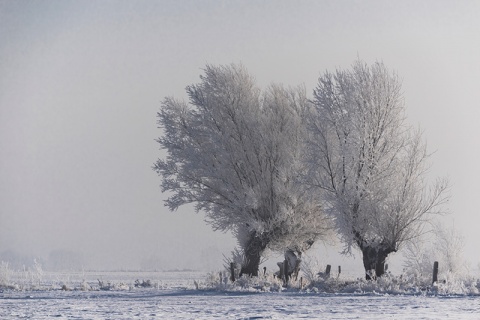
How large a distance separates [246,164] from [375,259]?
24.5ft

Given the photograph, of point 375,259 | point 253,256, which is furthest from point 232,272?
point 375,259

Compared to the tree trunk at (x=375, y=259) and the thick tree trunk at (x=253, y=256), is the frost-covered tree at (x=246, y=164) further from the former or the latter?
the tree trunk at (x=375, y=259)

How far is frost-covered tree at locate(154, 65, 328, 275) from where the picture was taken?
35.6 m

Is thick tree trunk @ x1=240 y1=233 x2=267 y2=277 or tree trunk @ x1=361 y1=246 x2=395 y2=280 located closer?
tree trunk @ x1=361 y1=246 x2=395 y2=280

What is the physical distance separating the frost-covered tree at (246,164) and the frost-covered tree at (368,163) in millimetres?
2625

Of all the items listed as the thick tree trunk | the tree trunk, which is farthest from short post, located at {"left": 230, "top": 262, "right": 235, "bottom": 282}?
the tree trunk

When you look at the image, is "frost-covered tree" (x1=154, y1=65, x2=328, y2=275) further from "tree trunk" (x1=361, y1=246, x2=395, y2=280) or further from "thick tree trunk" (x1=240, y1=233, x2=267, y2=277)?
"tree trunk" (x1=361, y1=246, x2=395, y2=280)

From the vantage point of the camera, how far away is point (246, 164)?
35.9 m

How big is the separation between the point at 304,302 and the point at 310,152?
11.6 meters

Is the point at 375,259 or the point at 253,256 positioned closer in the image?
the point at 375,259

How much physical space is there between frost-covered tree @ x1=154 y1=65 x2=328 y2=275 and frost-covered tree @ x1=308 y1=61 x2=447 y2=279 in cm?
263

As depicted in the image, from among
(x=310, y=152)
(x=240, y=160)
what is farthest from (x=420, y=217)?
(x=240, y=160)

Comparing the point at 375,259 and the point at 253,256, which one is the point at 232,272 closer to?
the point at 253,256

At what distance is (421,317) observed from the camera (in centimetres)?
1655
